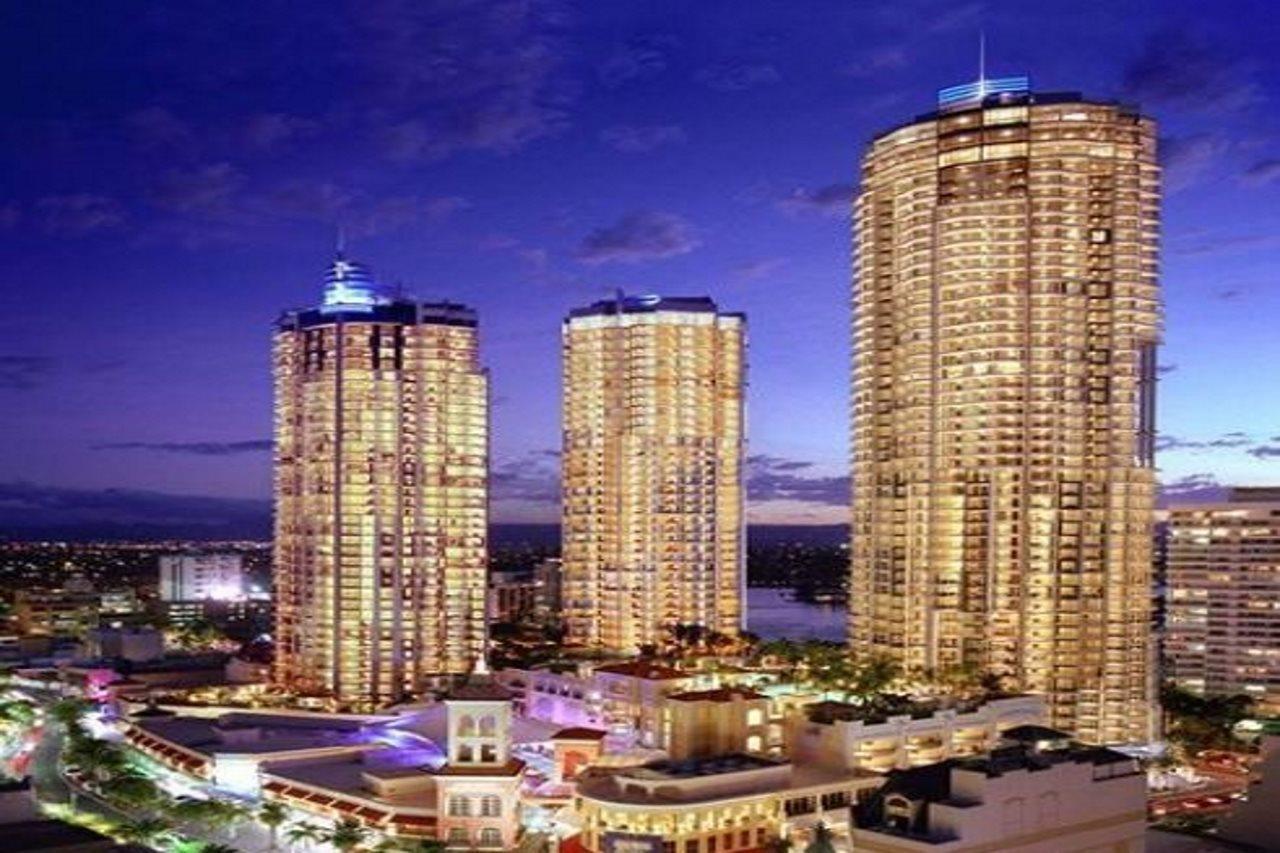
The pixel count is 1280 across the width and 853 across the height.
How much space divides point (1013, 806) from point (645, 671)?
3083cm

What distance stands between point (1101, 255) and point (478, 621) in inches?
1531

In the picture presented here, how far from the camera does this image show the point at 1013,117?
217 feet

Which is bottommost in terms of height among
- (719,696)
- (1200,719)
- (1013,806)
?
(1200,719)

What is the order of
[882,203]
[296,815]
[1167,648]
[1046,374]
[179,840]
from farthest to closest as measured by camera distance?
1. [1167,648]
2. [882,203]
3. [1046,374]
4. [296,815]
5. [179,840]

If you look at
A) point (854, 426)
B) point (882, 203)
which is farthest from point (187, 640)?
point (882, 203)

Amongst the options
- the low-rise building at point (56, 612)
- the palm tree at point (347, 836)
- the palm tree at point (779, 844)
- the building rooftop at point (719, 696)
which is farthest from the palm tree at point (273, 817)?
the low-rise building at point (56, 612)

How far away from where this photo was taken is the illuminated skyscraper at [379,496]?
78188mm

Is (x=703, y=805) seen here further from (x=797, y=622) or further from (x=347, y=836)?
(x=797, y=622)

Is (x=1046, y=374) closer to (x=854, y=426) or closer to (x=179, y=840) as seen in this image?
(x=854, y=426)

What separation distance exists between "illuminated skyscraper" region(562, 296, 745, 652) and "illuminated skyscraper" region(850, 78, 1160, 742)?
24.0 m

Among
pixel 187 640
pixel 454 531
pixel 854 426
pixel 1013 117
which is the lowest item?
pixel 187 640

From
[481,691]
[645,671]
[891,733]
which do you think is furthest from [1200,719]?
[481,691]

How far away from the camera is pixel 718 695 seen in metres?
53.7

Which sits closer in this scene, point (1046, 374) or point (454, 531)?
point (1046, 374)
